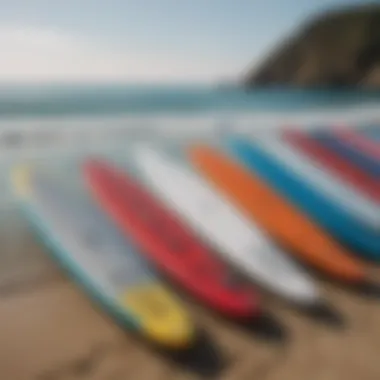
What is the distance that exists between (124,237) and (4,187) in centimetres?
30

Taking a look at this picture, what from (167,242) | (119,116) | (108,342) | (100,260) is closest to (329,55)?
(119,116)

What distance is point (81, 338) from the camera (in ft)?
3.98

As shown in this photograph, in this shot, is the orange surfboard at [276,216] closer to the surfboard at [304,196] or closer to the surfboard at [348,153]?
the surfboard at [304,196]

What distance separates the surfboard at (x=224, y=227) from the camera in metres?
1.41

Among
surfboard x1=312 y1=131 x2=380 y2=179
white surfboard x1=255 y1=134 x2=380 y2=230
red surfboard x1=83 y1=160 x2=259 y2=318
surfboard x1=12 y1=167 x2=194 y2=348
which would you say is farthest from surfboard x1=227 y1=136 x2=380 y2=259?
surfboard x1=12 y1=167 x2=194 y2=348

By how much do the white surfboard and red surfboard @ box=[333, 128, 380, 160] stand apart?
0.21 metres

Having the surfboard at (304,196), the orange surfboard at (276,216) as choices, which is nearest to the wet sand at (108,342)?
the orange surfboard at (276,216)

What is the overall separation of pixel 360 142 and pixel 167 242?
0.87 m

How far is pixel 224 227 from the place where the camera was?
1.52 meters

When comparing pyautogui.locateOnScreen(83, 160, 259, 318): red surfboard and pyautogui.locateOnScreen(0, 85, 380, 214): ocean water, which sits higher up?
pyautogui.locateOnScreen(0, 85, 380, 214): ocean water

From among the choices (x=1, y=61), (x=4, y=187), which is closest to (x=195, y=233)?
(x=4, y=187)

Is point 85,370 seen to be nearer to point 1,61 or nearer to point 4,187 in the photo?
point 4,187

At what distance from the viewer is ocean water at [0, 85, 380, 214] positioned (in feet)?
4.76

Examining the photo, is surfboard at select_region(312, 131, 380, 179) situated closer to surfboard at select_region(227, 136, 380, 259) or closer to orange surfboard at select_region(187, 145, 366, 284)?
surfboard at select_region(227, 136, 380, 259)
